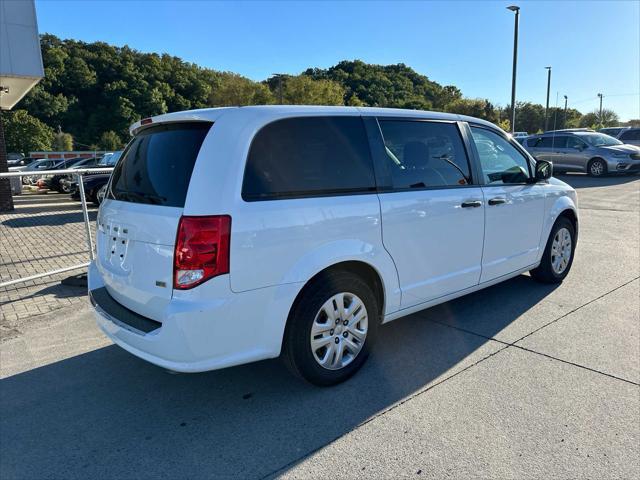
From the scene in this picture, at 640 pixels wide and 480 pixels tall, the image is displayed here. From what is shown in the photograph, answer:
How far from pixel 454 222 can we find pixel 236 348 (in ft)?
6.78

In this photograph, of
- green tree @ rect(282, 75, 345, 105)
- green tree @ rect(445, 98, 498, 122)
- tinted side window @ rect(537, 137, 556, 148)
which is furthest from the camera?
green tree @ rect(445, 98, 498, 122)

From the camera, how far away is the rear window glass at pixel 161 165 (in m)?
2.83

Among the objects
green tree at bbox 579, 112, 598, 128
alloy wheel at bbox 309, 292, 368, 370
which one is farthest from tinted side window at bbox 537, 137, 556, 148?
green tree at bbox 579, 112, 598, 128

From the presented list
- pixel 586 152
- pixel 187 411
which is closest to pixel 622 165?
pixel 586 152

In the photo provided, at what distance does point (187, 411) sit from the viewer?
3.07 m

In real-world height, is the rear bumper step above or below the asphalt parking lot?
above

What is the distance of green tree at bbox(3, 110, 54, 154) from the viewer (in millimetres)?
55562

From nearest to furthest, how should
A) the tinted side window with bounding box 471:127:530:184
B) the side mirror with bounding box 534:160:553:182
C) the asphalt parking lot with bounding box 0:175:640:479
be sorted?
the asphalt parking lot with bounding box 0:175:640:479, the tinted side window with bounding box 471:127:530:184, the side mirror with bounding box 534:160:553:182

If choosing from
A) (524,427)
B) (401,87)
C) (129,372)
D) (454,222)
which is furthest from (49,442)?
(401,87)

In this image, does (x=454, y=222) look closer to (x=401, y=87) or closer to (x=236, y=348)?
(x=236, y=348)

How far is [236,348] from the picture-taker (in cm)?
280

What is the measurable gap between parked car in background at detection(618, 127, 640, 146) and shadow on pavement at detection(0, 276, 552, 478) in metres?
22.5

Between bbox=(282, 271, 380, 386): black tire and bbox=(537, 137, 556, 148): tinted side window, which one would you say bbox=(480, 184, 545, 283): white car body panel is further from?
bbox=(537, 137, 556, 148): tinted side window

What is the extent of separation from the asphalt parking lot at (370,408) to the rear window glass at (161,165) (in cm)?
136
